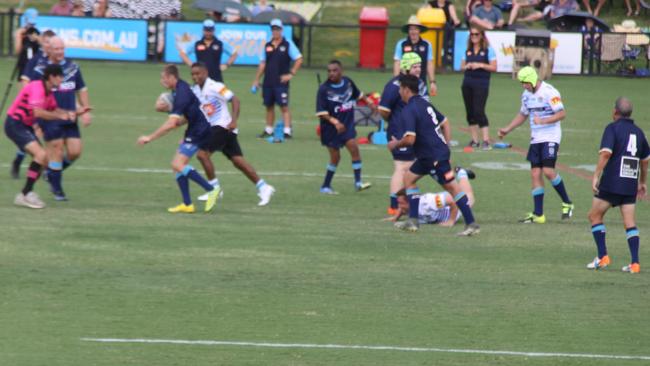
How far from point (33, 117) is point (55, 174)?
1119mm

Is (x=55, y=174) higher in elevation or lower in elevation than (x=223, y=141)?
lower

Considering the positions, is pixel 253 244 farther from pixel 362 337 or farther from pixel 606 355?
pixel 606 355

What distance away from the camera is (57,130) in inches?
675

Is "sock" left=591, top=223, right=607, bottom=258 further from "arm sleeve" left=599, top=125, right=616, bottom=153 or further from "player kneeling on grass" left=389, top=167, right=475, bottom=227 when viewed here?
"player kneeling on grass" left=389, top=167, right=475, bottom=227

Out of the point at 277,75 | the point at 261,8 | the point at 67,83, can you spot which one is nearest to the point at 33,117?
the point at 67,83

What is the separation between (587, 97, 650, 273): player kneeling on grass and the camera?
42.7 ft

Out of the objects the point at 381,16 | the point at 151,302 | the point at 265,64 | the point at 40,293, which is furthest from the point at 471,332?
the point at 381,16

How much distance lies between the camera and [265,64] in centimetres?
2545

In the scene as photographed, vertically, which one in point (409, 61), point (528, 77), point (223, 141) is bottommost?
point (223, 141)

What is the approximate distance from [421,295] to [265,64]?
45.4 feet

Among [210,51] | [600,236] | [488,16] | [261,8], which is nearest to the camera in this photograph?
[600,236]

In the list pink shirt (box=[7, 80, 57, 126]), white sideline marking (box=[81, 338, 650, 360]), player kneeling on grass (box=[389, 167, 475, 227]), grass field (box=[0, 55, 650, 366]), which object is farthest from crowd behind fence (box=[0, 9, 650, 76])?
white sideline marking (box=[81, 338, 650, 360])

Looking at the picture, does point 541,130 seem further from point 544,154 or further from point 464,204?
point 464,204

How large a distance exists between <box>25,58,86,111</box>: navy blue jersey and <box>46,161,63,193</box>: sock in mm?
862
